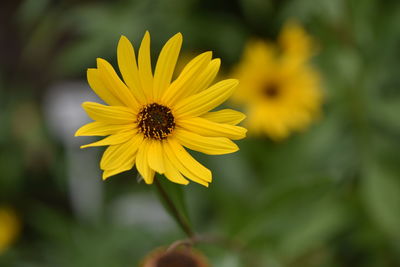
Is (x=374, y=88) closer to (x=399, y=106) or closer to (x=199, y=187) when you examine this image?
(x=399, y=106)

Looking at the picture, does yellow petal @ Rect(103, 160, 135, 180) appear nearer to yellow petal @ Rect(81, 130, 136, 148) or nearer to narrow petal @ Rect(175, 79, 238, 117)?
yellow petal @ Rect(81, 130, 136, 148)

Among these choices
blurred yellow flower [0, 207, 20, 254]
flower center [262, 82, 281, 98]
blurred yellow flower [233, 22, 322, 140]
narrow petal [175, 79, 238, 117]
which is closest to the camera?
narrow petal [175, 79, 238, 117]

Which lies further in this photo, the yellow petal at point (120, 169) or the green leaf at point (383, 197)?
the green leaf at point (383, 197)

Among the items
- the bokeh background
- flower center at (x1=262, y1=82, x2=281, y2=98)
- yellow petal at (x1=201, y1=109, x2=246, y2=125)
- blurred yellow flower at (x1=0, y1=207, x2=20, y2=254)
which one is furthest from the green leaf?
blurred yellow flower at (x1=0, y1=207, x2=20, y2=254)

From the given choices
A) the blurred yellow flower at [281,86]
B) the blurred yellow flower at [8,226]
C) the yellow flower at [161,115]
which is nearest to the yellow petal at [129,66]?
the yellow flower at [161,115]

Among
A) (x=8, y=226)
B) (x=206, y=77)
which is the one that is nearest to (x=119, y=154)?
(x=206, y=77)

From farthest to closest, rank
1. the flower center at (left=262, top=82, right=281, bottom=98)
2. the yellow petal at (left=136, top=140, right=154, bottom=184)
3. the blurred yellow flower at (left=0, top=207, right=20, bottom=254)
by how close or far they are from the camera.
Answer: the blurred yellow flower at (left=0, top=207, right=20, bottom=254)
the flower center at (left=262, top=82, right=281, bottom=98)
the yellow petal at (left=136, top=140, right=154, bottom=184)

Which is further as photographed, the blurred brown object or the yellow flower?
the blurred brown object

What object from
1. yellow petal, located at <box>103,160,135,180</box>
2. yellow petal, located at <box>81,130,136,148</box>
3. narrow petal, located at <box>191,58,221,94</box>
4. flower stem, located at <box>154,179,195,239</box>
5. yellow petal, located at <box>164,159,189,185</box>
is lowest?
flower stem, located at <box>154,179,195,239</box>

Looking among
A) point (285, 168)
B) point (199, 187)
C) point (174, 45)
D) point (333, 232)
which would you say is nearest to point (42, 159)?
point (199, 187)

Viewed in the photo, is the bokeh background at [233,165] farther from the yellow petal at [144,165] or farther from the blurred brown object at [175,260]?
the yellow petal at [144,165]
